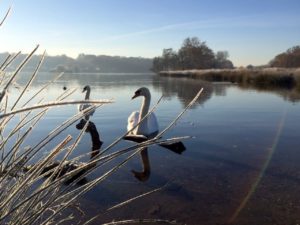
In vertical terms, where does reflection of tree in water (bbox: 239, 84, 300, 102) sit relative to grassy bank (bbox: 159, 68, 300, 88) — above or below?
below

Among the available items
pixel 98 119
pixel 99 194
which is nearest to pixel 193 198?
pixel 99 194

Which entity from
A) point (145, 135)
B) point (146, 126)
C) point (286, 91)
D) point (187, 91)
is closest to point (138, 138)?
point (145, 135)

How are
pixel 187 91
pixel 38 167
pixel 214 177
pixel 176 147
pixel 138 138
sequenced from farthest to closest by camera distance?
pixel 187 91, pixel 138 138, pixel 176 147, pixel 214 177, pixel 38 167

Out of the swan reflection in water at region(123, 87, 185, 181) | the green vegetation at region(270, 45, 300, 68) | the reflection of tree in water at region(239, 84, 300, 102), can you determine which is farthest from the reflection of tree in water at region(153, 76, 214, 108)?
the green vegetation at region(270, 45, 300, 68)

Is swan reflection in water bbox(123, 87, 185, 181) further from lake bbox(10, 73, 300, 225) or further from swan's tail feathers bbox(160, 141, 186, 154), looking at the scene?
lake bbox(10, 73, 300, 225)

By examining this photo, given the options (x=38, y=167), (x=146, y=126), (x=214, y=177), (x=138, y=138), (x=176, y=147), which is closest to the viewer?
(x=38, y=167)

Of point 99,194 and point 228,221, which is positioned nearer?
point 228,221

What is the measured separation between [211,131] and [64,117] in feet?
19.5

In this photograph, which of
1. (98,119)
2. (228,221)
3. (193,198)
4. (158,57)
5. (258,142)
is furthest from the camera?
(158,57)

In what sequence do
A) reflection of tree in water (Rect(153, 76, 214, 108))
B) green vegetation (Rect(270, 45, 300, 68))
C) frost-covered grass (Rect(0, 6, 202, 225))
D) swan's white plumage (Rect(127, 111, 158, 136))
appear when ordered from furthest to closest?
green vegetation (Rect(270, 45, 300, 68)), reflection of tree in water (Rect(153, 76, 214, 108)), swan's white plumage (Rect(127, 111, 158, 136)), frost-covered grass (Rect(0, 6, 202, 225))

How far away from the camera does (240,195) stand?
604 cm

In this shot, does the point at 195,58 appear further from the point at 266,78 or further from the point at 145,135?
the point at 145,135

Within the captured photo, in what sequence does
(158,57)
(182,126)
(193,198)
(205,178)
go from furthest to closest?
(158,57)
(182,126)
(205,178)
(193,198)

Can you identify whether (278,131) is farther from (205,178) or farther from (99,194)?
(99,194)
